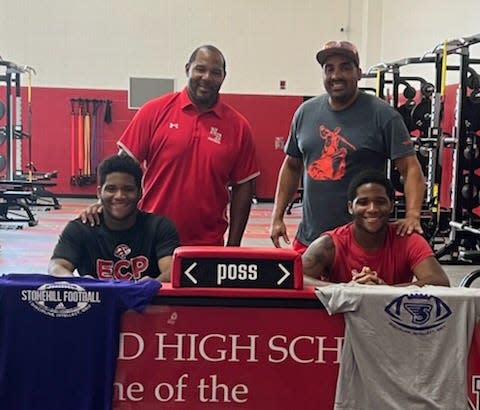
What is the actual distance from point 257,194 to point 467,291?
11.8 meters

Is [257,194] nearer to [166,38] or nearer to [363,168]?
[166,38]

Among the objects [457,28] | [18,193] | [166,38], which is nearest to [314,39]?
[166,38]

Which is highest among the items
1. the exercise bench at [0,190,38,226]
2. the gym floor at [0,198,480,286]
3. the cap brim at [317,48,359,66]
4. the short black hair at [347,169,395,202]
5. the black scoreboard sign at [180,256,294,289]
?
the cap brim at [317,48,359,66]

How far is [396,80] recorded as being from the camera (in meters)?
8.79

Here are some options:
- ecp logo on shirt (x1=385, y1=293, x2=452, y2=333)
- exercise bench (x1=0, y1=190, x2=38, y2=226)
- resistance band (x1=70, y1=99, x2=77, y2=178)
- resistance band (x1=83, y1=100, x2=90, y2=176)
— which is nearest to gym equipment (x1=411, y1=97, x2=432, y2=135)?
exercise bench (x1=0, y1=190, x2=38, y2=226)

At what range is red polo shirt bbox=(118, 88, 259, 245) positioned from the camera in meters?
2.87

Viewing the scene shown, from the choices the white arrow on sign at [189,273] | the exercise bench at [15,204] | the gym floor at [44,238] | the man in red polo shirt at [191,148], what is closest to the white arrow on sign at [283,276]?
the white arrow on sign at [189,273]

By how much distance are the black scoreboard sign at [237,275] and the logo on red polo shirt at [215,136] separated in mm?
1140

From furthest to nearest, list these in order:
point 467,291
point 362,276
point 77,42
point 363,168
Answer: point 77,42 → point 363,168 → point 362,276 → point 467,291

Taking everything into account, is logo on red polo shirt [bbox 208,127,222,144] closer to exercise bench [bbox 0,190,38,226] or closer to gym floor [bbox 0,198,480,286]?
gym floor [bbox 0,198,480,286]

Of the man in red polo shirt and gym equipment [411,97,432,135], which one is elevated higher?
gym equipment [411,97,432,135]

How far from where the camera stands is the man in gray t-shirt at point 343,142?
2.80m

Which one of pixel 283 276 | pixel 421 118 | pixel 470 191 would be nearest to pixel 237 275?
pixel 283 276

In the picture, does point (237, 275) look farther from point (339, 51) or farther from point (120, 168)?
point (339, 51)
